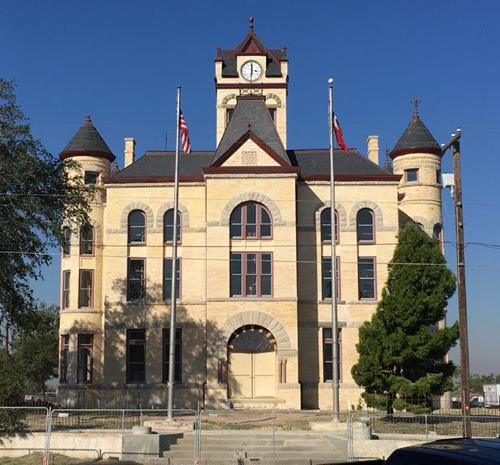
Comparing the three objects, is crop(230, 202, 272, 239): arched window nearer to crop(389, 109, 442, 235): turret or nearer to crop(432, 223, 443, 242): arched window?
crop(389, 109, 442, 235): turret

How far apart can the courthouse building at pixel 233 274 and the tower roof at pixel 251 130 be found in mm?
89

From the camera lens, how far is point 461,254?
24.3 m

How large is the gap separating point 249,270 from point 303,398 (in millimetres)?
7151

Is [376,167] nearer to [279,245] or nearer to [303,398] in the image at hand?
[279,245]

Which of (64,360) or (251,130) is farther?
(64,360)

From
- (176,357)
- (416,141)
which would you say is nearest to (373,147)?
(416,141)

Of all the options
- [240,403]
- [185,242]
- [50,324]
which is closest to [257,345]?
[240,403]

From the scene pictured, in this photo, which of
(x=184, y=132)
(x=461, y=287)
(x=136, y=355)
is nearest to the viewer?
(x=461, y=287)

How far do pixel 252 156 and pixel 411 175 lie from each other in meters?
10.5

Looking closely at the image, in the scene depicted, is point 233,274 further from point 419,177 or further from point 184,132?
point 419,177

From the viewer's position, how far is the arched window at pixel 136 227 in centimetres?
4028

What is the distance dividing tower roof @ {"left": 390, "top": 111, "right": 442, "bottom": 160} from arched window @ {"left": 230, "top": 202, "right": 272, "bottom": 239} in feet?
32.7

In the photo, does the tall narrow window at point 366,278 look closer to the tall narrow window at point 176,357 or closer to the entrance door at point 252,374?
the entrance door at point 252,374

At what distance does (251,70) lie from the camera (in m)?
48.8
